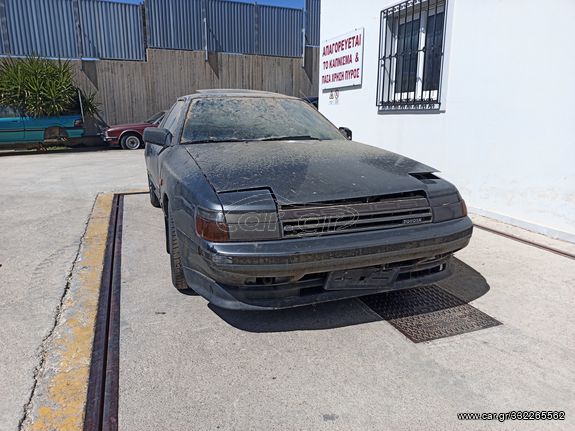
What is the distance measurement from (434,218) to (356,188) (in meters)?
0.53

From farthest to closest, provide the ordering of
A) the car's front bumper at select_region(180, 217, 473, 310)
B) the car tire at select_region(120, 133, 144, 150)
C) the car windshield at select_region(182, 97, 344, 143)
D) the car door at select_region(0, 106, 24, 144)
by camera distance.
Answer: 1. the car tire at select_region(120, 133, 144, 150)
2. the car door at select_region(0, 106, 24, 144)
3. the car windshield at select_region(182, 97, 344, 143)
4. the car's front bumper at select_region(180, 217, 473, 310)

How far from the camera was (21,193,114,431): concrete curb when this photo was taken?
1.91m

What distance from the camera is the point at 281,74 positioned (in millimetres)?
17672

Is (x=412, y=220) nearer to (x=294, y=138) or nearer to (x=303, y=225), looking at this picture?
(x=303, y=225)

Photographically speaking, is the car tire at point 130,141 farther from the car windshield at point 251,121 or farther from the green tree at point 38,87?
the car windshield at point 251,121

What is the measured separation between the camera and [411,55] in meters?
5.86

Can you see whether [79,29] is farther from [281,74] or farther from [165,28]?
[281,74]

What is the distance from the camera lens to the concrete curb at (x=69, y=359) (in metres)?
1.91

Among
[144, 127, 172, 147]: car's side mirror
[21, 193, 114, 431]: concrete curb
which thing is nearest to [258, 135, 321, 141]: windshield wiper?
[144, 127, 172, 147]: car's side mirror

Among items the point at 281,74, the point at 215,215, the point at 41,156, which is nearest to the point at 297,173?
the point at 215,215

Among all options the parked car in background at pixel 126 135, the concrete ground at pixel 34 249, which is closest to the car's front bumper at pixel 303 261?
the concrete ground at pixel 34 249

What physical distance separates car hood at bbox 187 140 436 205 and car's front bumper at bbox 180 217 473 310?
0.26 metres

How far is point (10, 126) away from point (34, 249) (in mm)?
10206

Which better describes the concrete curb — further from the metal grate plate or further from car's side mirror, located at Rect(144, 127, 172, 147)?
the metal grate plate
